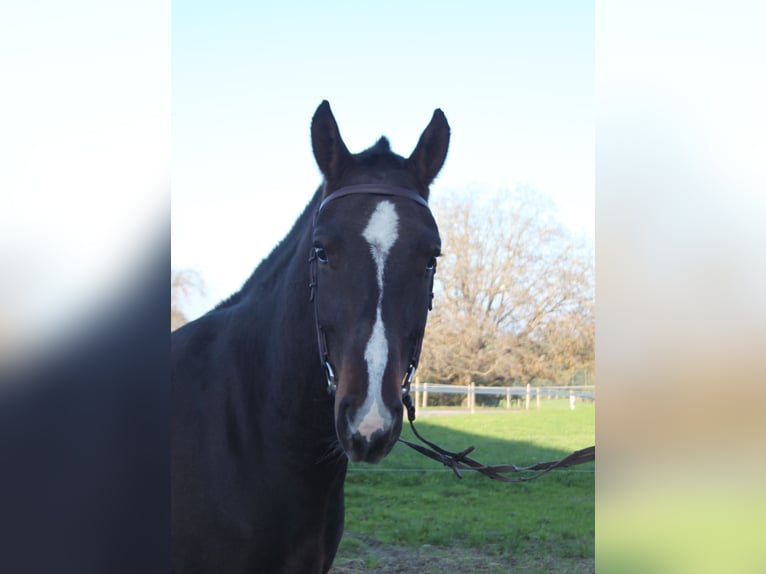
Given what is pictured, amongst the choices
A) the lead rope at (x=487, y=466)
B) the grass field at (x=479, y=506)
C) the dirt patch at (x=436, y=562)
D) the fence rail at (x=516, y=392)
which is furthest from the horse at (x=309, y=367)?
the fence rail at (x=516, y=392)

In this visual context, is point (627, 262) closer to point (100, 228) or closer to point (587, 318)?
point (100, 228)

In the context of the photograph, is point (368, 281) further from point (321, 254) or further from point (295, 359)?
point (295, 359)

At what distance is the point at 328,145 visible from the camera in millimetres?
2355

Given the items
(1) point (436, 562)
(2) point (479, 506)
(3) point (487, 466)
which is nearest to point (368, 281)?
(3) point (487, 466)

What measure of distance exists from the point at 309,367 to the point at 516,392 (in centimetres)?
639

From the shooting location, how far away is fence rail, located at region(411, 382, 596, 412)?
812 cm

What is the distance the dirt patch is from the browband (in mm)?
3892

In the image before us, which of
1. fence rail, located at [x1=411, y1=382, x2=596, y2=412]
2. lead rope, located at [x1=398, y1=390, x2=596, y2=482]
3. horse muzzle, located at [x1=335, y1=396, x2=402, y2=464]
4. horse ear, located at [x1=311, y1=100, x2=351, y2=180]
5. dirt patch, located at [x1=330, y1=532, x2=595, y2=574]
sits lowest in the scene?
dirt patch, located at [x1=330, y1=532, x2=595, y2=574]

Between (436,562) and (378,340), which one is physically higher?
(378,340)

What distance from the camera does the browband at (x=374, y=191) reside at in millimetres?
2170

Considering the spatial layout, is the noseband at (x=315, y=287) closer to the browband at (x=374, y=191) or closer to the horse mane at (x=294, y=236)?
the browband at (x=374, y=191)

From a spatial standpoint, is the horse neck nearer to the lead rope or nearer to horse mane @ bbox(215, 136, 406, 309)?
horse mane @ bbox(215, 136, 406, 309)

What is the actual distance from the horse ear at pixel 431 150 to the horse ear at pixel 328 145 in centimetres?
25

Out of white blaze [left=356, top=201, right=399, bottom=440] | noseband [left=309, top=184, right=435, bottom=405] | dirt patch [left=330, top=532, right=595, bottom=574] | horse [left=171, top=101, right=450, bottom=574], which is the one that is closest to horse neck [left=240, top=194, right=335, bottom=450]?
horse [left=171, top=101, right=450, bottom=574]
